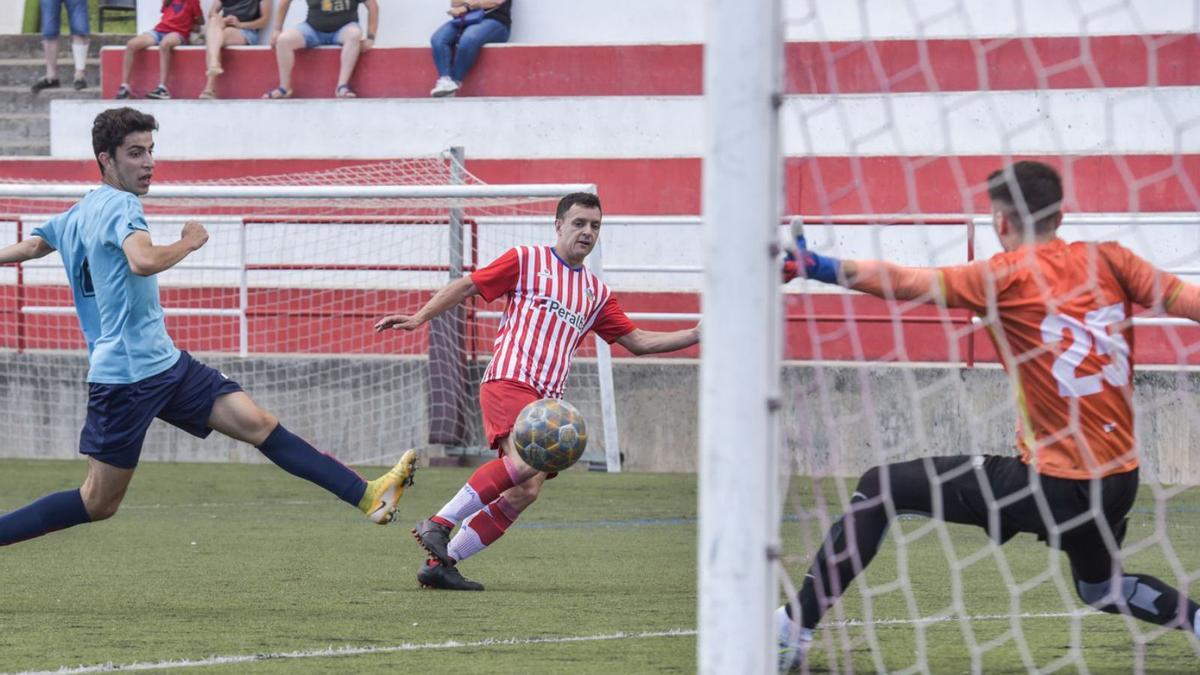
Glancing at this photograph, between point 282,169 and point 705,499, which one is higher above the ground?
point 282,169

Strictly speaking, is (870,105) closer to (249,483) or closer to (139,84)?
(249,483)

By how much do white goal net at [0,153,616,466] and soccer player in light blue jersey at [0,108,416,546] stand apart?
20.2 feet

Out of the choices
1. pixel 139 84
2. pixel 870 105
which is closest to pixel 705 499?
pixel 870 105

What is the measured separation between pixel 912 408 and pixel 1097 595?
24.6 ft

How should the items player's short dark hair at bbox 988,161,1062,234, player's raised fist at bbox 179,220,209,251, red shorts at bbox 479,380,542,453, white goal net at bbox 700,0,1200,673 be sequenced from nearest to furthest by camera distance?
player's short dark hair at bbox 988,161,1062,234 < player's raised fist at bbox 179,220,209,251 < red shorts at bbox 479,380,542,453 < white goal net at bbox 700,0,1200,673

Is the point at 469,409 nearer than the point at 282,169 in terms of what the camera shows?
Yes

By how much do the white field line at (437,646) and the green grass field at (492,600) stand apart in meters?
0.01

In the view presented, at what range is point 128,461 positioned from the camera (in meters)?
6.24

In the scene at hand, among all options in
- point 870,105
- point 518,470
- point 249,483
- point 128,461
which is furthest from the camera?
point 870,105

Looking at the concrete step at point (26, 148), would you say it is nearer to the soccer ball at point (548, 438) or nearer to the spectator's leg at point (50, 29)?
the spectator's leg at point (50, 29)

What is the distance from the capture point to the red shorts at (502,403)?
6.97 metres

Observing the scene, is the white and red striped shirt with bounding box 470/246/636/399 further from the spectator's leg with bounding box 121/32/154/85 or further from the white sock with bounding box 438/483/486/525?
the spectator's leg with bounding box 121/32/154/85

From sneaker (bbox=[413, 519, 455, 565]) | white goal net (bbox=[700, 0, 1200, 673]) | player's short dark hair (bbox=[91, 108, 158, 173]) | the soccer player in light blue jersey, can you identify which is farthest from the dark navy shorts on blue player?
white goal net (bbox=[700, 0, 1200, 673])

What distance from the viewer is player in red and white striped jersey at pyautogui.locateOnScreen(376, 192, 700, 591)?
6.80 m
